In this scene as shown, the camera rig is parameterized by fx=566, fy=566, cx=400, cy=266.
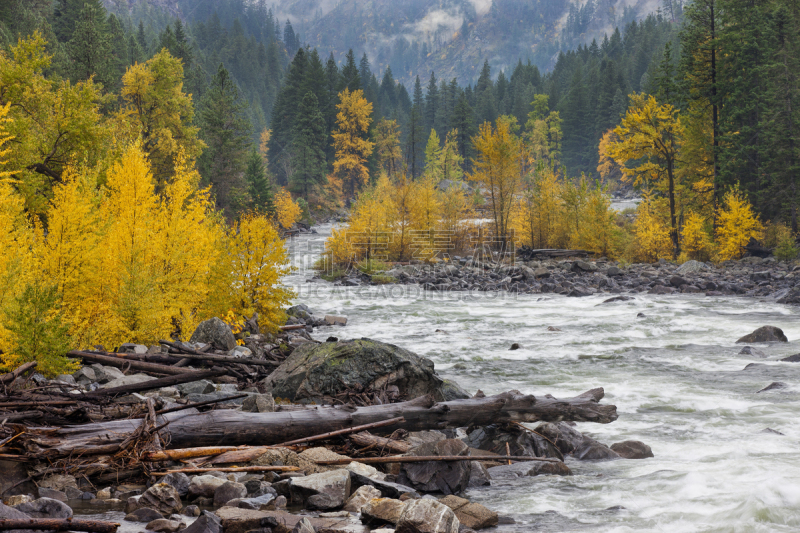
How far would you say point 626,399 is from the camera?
32.5 feet

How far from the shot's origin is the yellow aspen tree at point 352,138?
6888 centimetres

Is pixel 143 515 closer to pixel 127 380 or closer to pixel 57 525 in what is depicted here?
pixel 57 525

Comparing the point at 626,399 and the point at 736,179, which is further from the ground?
the point at 736,179

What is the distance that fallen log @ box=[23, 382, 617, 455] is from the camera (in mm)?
5395

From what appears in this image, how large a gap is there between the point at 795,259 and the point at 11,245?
2967 cm

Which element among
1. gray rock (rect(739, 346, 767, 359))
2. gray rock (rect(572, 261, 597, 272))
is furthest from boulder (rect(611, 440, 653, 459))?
gray rock (rect(572, 261, 597, 272))

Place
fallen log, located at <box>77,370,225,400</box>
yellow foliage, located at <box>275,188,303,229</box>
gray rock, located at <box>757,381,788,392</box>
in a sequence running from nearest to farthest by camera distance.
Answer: fallen log, located at <box>77,370,225,400</box>
gray rock, located at <box>757,381,788,392</box>
yellow foliage, located at <box>275,188,303,229</box>

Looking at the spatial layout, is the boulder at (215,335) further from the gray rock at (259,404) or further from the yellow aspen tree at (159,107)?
the yellow aspen tree at (159,107)

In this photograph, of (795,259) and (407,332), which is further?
(795,259)

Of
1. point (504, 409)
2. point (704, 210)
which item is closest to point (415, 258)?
point (704, 210)

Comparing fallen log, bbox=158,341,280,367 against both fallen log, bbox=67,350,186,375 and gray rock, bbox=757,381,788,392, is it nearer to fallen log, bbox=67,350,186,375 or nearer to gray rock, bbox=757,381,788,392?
fallen log, bbox=67,350,186,375

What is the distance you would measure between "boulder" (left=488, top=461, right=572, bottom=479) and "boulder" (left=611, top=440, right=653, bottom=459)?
104cm

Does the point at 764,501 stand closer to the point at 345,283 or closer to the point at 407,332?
the point at 407,332

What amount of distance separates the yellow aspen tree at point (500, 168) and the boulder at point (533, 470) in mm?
26605
